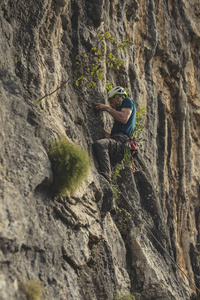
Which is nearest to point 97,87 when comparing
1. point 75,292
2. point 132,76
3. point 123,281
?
point 132,76

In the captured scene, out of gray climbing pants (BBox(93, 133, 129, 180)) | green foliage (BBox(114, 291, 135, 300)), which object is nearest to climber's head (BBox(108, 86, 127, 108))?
gray climbing pants (BBox(93, 133, 129, 180))

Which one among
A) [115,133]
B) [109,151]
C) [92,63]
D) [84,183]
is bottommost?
[84,183]

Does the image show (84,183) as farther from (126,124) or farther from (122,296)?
(126,124)

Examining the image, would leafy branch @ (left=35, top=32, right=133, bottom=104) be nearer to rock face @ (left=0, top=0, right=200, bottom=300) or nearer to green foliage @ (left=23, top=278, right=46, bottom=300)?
rock face @ (left=0, top=0, right=200, bottom=300)

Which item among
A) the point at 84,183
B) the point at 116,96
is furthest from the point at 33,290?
the point at 116,96

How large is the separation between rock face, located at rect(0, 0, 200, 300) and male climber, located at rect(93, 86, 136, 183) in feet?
0.79

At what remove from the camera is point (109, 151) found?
28.9 ft

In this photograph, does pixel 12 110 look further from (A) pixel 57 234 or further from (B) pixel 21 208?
(A) pixel 57 234

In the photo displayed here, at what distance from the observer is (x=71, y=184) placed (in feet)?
22.0

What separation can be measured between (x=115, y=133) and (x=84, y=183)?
231cm

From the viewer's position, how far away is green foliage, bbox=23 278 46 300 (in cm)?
518

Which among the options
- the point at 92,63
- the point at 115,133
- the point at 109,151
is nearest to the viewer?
the point at 109,151

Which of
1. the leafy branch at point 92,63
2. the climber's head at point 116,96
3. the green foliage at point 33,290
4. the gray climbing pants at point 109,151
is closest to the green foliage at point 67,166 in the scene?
the gray climbing pants at point 109,151

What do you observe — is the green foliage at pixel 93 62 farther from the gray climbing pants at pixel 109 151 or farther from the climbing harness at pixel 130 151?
the climbing harness at pixel 130 151
